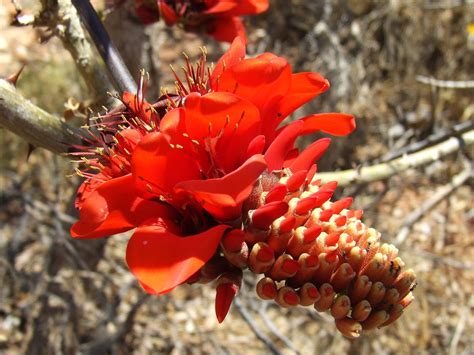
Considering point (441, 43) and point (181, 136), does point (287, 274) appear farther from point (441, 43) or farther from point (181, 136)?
point (441, 43)

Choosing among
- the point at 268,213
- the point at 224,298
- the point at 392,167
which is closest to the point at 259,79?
the point at 268,213

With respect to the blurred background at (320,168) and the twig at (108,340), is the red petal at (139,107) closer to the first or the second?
the blurred background at (320,168)

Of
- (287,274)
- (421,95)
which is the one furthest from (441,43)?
(287,274)

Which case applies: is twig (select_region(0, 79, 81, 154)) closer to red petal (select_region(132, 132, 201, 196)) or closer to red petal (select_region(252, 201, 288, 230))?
red petal (select_region(132, 132, 201, 196))

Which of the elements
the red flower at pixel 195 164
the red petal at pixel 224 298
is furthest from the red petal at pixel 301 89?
the red petal at pixel 224 298

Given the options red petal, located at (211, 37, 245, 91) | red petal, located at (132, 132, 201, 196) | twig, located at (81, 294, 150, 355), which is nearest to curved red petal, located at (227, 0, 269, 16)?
red petal, located at (211, 37, 245, 91)

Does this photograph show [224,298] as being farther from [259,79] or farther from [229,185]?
[259,79]
